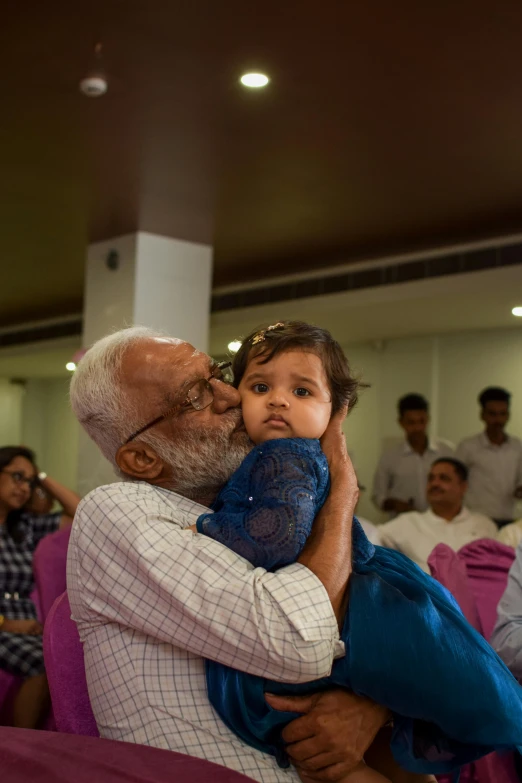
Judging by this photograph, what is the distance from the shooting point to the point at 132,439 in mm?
1622

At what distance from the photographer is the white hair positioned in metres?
1.61

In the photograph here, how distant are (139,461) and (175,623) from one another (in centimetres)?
39

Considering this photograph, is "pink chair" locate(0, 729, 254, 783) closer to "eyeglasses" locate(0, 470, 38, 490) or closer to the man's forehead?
the man's forehead

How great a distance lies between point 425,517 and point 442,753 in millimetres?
3610

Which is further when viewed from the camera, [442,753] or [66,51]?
[66,51]

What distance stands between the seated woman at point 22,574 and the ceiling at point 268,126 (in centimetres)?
176

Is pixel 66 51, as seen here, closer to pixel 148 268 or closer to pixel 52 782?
pixel 148 268

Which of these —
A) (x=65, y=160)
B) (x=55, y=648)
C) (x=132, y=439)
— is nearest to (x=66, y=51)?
(x=65, y=160)

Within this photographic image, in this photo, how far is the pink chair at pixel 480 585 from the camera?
202 centimetres

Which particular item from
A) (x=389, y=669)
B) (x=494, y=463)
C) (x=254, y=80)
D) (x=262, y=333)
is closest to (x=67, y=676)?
(x=389, y=669)

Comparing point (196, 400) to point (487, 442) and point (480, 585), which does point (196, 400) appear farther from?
point (487, 442)

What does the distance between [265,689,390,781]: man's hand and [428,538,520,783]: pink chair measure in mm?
715

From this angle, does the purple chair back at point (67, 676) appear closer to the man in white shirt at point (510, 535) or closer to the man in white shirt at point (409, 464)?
the man in white shirt at point (510, 535)

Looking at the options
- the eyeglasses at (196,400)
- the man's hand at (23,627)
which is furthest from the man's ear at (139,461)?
the man's hand at (23,627)
